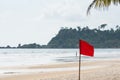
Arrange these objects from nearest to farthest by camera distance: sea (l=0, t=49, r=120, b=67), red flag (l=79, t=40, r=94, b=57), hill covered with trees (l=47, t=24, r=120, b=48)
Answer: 1. red flag (l=79, t=40, r=94, b=57)
2. sea (l=0, t=49, r=120, b=67)
3. hill covered with trees (l=47, t=24, r=120, b=48)

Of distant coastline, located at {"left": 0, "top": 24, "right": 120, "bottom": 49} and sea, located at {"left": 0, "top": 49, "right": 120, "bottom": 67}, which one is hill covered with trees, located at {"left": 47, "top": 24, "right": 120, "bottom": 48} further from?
sea, located at {"left": 0, "top": 49, "right": 120, "bottom": 67}

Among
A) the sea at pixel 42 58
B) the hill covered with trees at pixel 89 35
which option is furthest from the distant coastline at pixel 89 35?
the sea at pixel 42 58

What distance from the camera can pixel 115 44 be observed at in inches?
5930

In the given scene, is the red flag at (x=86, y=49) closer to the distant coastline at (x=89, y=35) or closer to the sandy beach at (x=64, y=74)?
the sandy beach at (x=64, y=74)

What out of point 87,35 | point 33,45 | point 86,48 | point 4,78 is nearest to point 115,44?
point 87,35

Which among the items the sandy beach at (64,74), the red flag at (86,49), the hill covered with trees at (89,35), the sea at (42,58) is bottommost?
the sandy beach at (64,74)

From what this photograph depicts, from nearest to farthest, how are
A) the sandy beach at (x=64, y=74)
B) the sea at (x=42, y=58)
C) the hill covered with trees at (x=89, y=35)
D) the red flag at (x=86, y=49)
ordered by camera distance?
the red flag at (x=86, y=49) → the sandy beach at (x=64, y=74) → the sea at (x=42, y=58) → the hill covered with trees at (x=89, y=35)

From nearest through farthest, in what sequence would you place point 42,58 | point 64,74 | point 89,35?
point 64,74
point 42,58
point 89,35

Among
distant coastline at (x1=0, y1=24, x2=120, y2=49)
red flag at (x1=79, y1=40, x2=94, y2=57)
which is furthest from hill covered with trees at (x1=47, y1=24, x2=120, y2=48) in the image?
red flag at (x1=79, y1=40, x2=94, y2=57)

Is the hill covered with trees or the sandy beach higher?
the hill covered with trees

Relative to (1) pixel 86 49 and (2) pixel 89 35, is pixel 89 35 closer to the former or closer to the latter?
(2) pixel 89 35

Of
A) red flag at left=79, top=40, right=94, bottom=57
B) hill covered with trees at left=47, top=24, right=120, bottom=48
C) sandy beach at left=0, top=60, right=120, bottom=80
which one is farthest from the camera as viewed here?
hill covered with trees at left=47, top=24, right=120, bottom=48

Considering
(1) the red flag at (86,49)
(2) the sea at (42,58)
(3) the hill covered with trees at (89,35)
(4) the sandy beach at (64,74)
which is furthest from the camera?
(3) the hill covered with trees at (89,35)

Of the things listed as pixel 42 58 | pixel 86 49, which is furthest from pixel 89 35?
pixel 86 49
